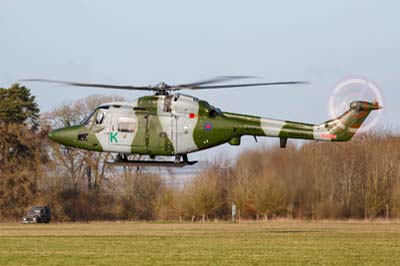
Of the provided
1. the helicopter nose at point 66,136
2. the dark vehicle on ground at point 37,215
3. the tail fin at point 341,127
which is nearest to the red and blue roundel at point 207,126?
the tail fin at point 341,127

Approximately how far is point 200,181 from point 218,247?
1202 cm

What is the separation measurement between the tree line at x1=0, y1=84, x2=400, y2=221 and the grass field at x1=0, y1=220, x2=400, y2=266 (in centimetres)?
142

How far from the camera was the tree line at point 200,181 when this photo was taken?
106ft

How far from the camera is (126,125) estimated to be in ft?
128

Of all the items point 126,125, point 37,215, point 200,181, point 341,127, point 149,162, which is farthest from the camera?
point 37,215

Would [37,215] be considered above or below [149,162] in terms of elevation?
below

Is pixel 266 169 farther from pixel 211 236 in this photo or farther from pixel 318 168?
pixel 211 236

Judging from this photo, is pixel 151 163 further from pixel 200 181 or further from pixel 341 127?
pixel 200 181

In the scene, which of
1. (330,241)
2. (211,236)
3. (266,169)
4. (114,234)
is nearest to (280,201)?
(266,169)

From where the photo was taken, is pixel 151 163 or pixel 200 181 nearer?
pixel 151 163

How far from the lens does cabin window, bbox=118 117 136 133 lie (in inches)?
1526

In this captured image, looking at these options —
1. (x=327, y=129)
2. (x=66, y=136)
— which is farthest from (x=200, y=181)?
(x=327, y=129)

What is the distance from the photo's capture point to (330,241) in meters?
41.7

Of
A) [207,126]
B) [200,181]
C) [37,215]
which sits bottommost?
[37,215]
